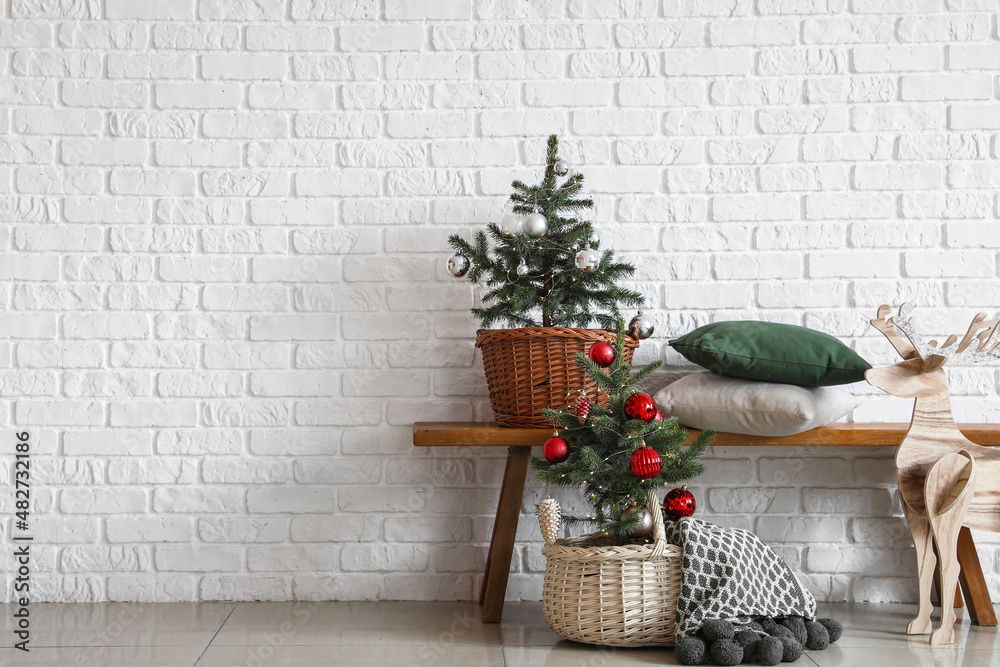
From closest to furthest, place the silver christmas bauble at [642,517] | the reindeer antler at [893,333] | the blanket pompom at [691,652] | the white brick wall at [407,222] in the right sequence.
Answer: the blanket pompom at [691,652] < the silver christmas bauble at [642,517] < the reindeer antler at [893,333] < the white brick wall at [407,222]

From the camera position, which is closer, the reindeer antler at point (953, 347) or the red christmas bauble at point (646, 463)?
the red christmas bauble at point (646, 463)

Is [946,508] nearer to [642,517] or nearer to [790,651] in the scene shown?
[790,651]

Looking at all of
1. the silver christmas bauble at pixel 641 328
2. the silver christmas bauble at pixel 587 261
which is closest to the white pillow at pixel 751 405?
the silver christmas bauble at pixel 641 328

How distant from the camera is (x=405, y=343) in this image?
199cm

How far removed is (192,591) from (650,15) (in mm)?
1943

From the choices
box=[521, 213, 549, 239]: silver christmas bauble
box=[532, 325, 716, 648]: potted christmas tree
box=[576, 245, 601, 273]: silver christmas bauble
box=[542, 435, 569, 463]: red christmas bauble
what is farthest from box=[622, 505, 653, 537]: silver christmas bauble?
box=[521, 213, 549, 239]: silver christmas bauble

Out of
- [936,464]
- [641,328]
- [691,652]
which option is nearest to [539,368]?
[641,328]

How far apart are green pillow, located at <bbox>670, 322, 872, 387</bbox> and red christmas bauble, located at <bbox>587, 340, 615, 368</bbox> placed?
0.23m

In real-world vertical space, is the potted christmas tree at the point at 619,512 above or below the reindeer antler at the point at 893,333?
below

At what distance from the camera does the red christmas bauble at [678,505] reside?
64.9 inches

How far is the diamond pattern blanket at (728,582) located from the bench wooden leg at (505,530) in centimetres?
37

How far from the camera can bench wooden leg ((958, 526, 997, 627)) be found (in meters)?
1.79

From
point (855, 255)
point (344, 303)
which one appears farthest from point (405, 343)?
point (855, 255)

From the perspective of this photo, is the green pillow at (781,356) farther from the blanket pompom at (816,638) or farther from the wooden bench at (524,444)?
the blanket pompom at (816,638)
